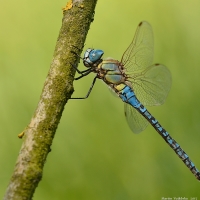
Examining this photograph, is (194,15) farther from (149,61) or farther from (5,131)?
(5,131)

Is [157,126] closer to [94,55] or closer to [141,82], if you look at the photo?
[141,82]

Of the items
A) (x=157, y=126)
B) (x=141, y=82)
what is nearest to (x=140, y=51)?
(x=141, y=82)

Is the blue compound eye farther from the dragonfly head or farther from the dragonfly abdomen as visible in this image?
the dragonfly abdomen

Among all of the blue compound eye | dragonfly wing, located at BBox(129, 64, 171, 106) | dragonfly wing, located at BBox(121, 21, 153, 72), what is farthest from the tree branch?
dragonfly wing, located at BBox(129, 64, 171, 106)

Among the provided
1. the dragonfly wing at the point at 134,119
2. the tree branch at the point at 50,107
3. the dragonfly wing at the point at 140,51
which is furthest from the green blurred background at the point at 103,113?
the tree branch at the point at 50,107

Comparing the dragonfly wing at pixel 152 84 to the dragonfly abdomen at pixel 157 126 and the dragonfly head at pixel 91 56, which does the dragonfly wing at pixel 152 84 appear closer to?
the dragonfly abdomen at pixel 157 126

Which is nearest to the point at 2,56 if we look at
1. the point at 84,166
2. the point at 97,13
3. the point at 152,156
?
the point at 97,13
